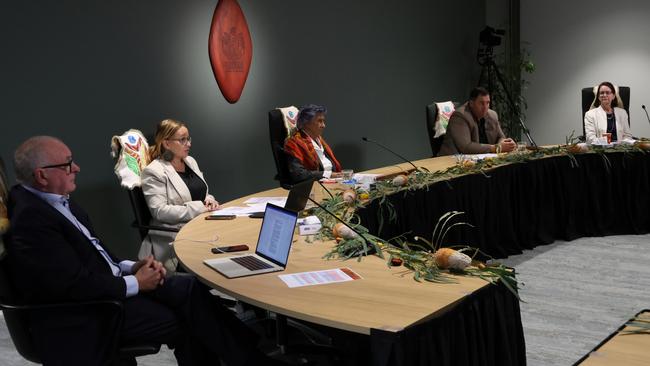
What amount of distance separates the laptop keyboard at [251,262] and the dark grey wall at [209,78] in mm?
1992

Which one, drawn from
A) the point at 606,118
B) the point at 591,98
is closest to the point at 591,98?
the point at 591,98

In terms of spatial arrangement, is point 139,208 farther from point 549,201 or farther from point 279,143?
point 549,201

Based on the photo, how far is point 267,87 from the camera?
18.4 ft

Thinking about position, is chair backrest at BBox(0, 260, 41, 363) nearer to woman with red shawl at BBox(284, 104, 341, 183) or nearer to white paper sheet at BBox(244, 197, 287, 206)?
white paper sheet at BBox(244, 197, 287, 206)

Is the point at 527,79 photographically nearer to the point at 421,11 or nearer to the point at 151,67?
the point at 421,11

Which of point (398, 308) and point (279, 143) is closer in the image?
point (398, 308)

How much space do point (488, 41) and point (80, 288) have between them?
6.44 metres

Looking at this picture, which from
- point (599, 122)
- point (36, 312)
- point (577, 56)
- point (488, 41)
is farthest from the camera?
point (577, 56)

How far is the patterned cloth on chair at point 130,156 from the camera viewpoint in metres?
3.62

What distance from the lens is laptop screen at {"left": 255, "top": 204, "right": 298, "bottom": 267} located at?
244 centimetres

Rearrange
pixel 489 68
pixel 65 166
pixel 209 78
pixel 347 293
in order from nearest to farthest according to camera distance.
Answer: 1. pixel 347 293
2. pixel 65 166
3. pixel 209 78
4. pixel 489 68

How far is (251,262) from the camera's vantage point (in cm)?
251

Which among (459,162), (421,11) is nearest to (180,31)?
(459,162)

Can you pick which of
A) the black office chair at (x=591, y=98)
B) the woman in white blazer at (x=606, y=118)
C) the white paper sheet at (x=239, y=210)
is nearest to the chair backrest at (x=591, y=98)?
the black office chair at (x=591, y=98)
